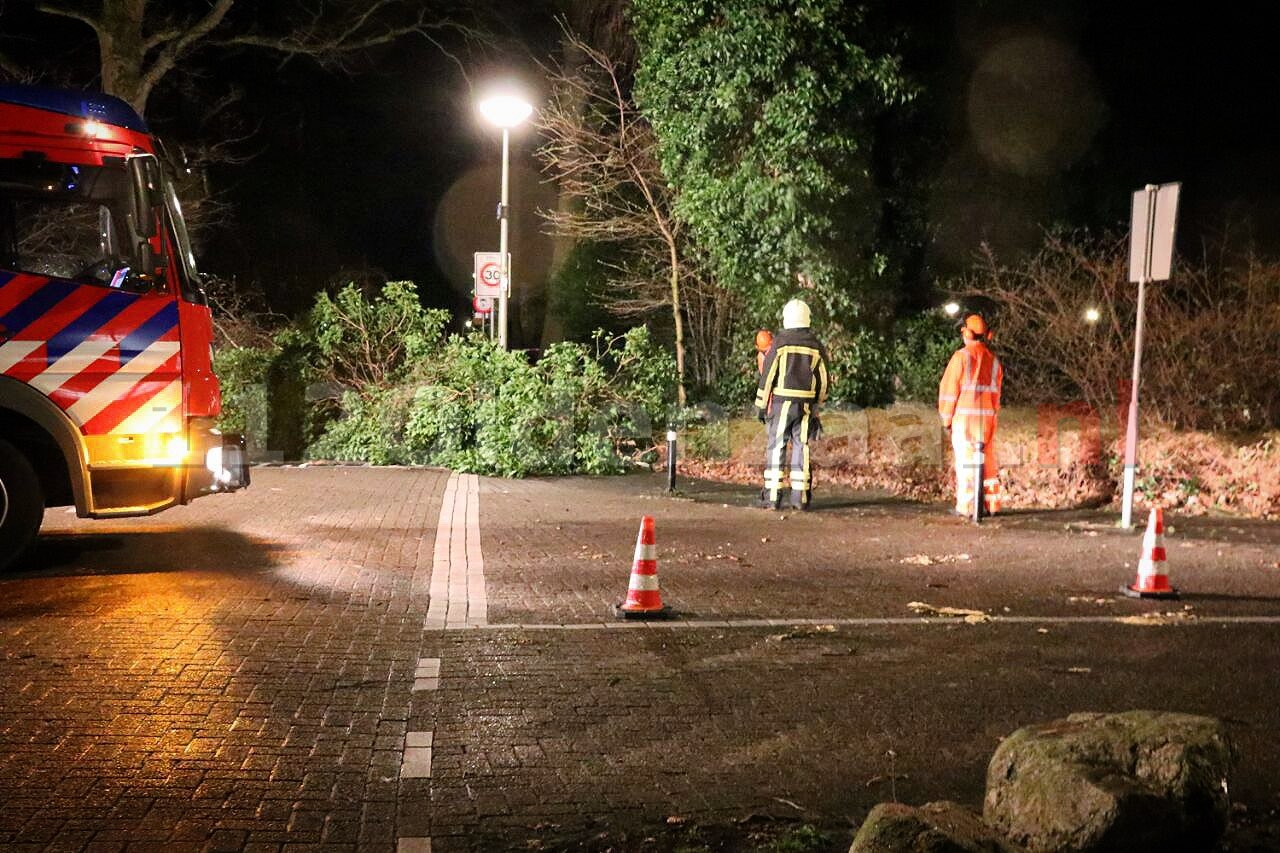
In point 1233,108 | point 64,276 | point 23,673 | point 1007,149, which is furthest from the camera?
point 1233,108

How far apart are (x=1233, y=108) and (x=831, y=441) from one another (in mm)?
9065

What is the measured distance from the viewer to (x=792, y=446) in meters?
13.2

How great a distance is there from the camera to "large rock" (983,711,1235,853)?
3656mm

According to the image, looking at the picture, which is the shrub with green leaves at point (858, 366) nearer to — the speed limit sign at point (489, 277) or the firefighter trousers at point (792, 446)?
the firefighter trousers at point (792, 446)

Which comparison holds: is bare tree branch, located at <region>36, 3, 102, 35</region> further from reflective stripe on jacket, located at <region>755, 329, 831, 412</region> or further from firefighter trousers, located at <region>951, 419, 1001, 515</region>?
firefighter trousers, located at <region>951, 419, 1001, 515</region>

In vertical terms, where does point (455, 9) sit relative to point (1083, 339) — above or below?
above

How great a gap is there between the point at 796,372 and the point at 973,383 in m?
1.86

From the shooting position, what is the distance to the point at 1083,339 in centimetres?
1400

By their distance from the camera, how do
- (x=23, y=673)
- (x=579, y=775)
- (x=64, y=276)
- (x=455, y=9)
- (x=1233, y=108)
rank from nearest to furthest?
(x=579, y=775) < (x=23, y=673) < (x=64, y=276) < (x=1233, y=108) < (x=455, y=9)

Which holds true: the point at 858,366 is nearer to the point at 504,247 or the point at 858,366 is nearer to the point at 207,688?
the point at 504,247

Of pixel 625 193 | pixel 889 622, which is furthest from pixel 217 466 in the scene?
pixel 625 193

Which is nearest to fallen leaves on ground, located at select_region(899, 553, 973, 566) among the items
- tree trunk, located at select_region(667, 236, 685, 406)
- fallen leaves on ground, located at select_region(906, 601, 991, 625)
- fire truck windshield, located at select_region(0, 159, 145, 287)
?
fallen leaves on ground, located at select_region(906, 601, 991, 625)

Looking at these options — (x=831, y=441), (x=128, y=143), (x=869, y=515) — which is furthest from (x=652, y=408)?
(x=128, y=143)

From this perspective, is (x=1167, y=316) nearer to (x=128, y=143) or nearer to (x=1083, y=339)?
(x=1083, y=339)
